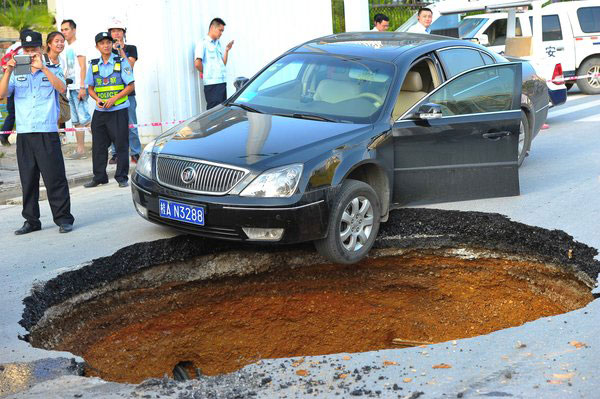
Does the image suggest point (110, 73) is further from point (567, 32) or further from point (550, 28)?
point (567, 32)

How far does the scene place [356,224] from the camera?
703 centimetres

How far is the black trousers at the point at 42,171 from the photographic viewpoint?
789 centimetres

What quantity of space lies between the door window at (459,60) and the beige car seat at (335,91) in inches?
46.9

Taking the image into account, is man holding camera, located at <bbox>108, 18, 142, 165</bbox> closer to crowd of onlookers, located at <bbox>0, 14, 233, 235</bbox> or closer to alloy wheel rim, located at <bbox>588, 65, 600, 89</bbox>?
crowd of onlookers, located at <bbox>0, 14, 233, 235</bbox>

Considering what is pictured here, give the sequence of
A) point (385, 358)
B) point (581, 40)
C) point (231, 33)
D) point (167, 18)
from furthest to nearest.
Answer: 1. point (581, 40)
2. point (231, 33)
3. point (167, 18)
4. point (385, 358)

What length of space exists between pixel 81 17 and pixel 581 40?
10468 millimetres

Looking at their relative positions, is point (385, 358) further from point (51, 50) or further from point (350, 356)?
point (51, 50)

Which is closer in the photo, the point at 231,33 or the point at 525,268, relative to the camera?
the point at 525,268

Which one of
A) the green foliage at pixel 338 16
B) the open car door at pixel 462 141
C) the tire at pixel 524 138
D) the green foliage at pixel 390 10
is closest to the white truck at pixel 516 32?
the green foliage at pixel 338 16

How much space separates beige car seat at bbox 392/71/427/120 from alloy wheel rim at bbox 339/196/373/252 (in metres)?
1.23

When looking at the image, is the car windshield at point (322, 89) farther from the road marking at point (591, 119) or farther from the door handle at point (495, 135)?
the road marking at point (591, 119)

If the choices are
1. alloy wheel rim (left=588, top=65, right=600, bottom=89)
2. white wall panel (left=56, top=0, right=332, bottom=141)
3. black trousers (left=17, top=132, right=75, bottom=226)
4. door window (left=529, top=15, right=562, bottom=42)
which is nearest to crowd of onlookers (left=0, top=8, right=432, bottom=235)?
black trousers (left=17, top=132, right=75, bottom=226)

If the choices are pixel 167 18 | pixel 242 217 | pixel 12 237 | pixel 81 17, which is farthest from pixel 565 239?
pixel 81 17

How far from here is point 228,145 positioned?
273 inches
